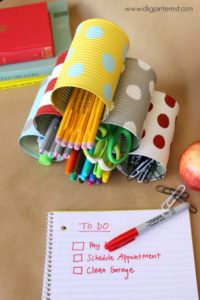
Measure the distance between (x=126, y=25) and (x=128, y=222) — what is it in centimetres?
46

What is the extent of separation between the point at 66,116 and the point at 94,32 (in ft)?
0.45

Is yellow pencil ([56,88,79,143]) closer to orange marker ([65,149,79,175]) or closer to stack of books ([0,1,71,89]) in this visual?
orange marker ([65,149,79,175])

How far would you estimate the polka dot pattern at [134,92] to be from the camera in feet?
2.01

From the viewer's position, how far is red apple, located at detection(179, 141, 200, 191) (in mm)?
624

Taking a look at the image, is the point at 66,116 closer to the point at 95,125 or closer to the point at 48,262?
the point at 95,125

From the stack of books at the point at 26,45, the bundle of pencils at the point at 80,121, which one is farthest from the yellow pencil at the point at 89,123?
the stack of books at the point at 26,45

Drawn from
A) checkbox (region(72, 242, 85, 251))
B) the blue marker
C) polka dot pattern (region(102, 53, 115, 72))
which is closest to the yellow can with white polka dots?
polka dot pattern (region(102, 53, 115, 72))

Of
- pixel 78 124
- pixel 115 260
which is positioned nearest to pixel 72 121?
pixel 78 124

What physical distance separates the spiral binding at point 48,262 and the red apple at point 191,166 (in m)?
0.23

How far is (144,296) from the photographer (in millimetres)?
554

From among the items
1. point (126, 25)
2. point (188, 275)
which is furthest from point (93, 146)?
point (126, 25)

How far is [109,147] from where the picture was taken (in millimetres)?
593

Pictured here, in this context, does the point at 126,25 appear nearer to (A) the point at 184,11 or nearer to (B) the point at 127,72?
(A) the point at 184,11

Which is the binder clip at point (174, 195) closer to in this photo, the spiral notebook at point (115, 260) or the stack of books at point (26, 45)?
the spiral notebook at point (115, 260)
